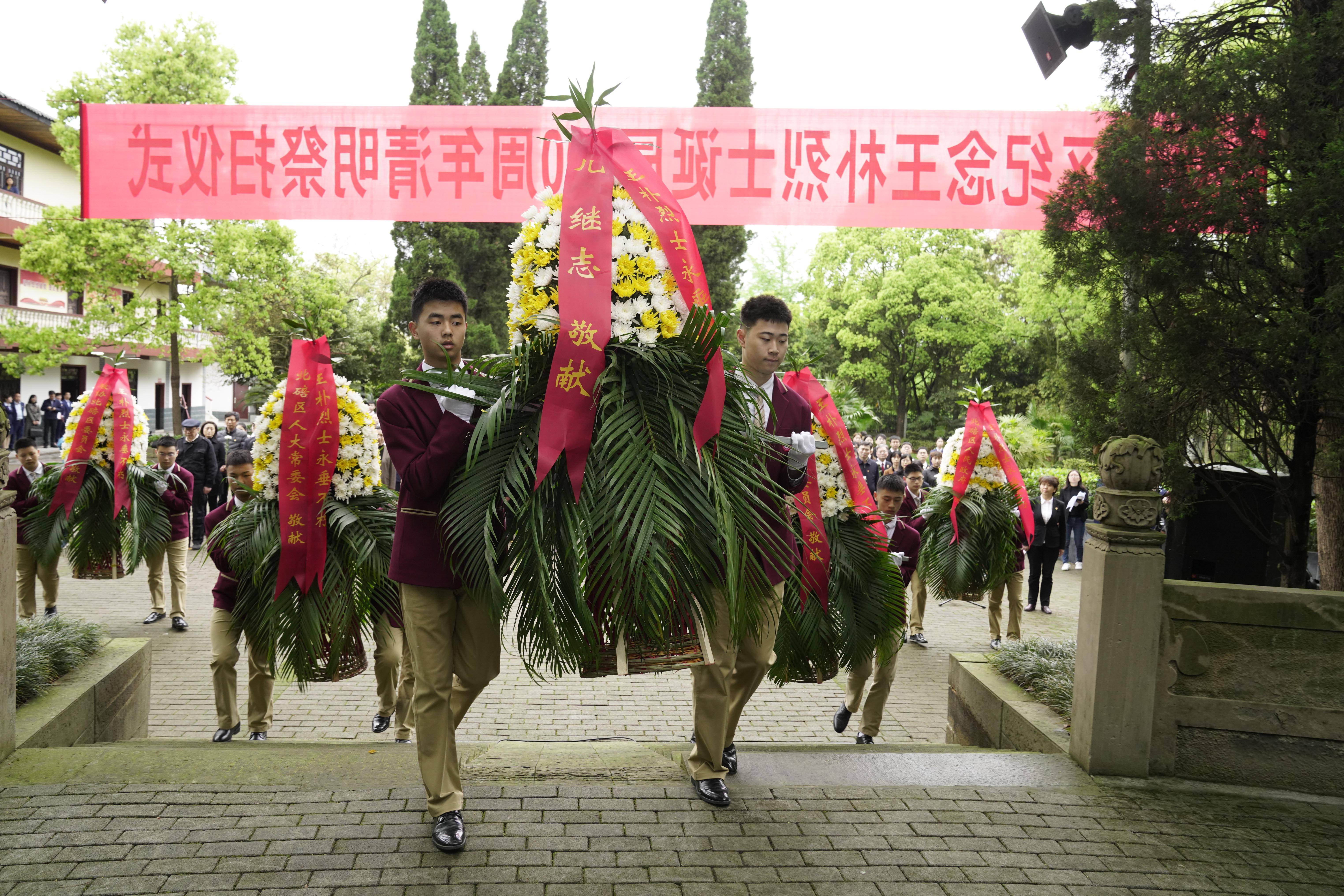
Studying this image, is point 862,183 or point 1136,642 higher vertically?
point 862,183

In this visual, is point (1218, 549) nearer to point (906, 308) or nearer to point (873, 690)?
point (873, 690)

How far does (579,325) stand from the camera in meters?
3.21

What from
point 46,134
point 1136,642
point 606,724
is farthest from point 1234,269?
point 46,134

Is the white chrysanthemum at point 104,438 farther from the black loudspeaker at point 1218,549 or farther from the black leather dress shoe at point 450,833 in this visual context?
the black loudspeaker at point 1218,549

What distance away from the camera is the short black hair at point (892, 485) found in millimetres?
7082

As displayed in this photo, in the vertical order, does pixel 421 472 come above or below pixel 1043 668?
above

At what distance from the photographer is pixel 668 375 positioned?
331 cm

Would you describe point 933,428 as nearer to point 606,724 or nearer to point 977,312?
point 977,312

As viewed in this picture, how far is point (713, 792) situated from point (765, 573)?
96 cm

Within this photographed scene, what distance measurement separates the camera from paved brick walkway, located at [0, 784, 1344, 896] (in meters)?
3.03

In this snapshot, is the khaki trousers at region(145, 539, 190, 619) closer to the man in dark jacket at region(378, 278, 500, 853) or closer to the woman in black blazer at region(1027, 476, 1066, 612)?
the man in dark jacket at region(378, 278, 500, 853)

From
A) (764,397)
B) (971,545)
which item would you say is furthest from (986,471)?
(764,397)

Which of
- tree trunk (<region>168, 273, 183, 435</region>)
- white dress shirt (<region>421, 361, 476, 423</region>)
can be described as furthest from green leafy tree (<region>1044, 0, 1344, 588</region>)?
tree trunk (<region>168, 273, 183, 435</region>)

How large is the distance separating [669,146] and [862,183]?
7.25ft
